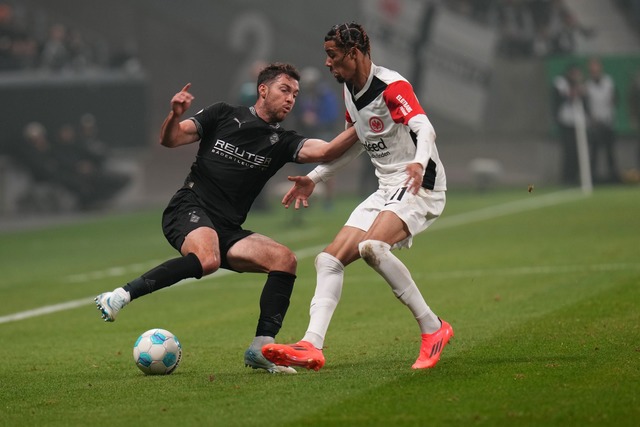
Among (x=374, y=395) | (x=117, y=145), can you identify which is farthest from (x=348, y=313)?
(x=117, y=145)

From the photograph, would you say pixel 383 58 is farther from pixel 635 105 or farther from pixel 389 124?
pixel 389 124

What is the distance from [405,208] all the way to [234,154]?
138 centimetres

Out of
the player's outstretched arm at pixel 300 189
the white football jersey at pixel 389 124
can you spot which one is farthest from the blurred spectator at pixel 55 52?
the white football jersey at pixel 389 124

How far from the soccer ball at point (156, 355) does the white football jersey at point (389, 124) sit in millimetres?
1754

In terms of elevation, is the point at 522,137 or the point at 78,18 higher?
the point at 78,18

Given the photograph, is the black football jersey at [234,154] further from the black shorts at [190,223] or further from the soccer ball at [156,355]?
the soccer ball at [156,355]

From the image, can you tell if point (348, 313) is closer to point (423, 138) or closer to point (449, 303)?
point (449, 303)

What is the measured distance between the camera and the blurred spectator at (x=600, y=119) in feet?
94.6

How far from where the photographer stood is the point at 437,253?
640 inches

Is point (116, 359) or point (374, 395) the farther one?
point (116, 359)

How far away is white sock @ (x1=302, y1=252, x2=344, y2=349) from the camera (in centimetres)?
792

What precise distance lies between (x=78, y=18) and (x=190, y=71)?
3.06m

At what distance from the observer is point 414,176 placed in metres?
7.60

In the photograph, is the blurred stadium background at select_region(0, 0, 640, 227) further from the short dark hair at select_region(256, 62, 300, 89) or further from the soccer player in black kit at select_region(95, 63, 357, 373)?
the short dark hair at select_region(256, 62, 300, 89)
